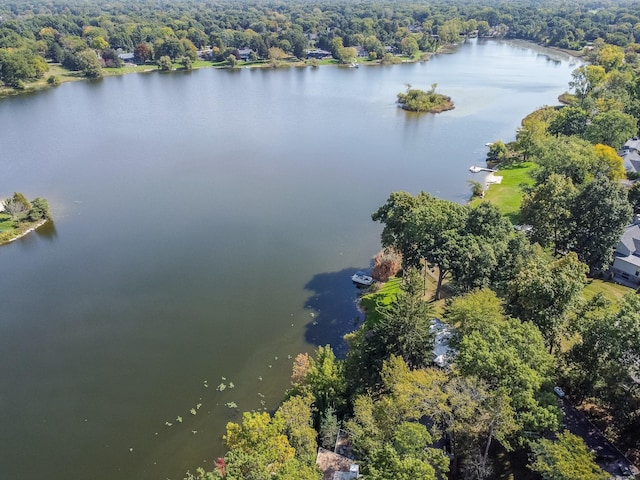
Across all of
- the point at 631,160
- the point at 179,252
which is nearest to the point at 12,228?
the point at 179,252

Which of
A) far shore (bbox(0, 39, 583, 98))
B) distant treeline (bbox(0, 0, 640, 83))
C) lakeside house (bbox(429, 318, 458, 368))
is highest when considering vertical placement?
distant treeline (bbox(0, 0, 640, 83))

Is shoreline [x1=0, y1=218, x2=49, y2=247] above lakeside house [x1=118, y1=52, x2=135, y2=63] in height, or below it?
below

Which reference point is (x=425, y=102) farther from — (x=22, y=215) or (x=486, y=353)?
(x=486, y=353)

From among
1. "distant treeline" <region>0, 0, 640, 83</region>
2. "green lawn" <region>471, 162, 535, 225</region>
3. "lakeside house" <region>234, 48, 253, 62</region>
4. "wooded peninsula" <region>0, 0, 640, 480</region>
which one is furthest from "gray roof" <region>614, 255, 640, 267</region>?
"lakeside house" <region>234, 48, 253, 62</region>

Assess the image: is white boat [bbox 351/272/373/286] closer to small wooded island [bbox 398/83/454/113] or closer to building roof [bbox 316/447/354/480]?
building roof [bbox 316/447/354/480]

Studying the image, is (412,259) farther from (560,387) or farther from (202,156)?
(202,156)

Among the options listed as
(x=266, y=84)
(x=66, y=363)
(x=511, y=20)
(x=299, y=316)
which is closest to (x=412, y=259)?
(x=299, y=316)

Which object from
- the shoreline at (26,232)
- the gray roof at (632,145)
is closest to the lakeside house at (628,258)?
the gray roof at (632,145)

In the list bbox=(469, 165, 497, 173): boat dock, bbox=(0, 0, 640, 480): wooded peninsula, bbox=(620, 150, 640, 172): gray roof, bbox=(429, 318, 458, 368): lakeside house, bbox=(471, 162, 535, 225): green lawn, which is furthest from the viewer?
bbox=(469, 165, 497, 173): boat dock
